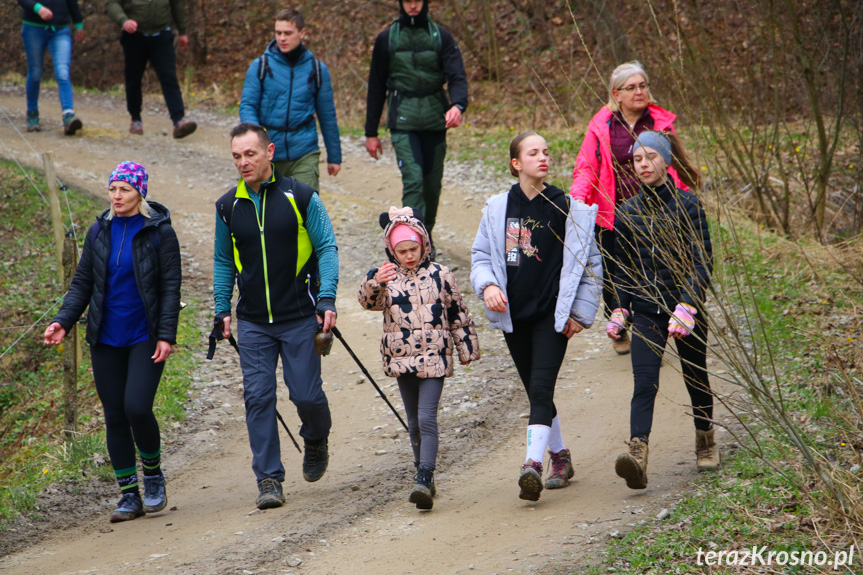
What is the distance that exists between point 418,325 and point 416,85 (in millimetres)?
4087

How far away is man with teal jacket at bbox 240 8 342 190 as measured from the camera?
809 cm

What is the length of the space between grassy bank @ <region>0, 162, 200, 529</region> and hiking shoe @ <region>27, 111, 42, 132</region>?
236cm

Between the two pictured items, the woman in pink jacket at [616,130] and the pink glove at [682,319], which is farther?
the woman in pink jacket at [616,130]

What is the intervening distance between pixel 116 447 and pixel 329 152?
3.75m

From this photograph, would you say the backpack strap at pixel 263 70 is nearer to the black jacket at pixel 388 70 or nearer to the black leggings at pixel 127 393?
the black jacket at pixel 388 70

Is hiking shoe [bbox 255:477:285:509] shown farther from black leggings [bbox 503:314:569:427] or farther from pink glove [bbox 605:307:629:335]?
pink glove [bbox 605:307:629:335]

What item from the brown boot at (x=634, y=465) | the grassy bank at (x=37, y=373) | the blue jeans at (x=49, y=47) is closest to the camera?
the brown boot at (x=634, y=465)

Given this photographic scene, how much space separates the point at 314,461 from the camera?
573 cm

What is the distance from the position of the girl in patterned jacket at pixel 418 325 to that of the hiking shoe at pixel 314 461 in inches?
26.6

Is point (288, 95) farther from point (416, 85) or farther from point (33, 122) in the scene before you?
point (33, 122)

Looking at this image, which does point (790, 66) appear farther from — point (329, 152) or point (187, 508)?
point (187, 508)

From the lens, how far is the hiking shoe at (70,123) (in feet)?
47.2

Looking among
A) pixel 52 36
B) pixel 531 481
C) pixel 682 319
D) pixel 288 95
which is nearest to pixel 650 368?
pixel 682 319

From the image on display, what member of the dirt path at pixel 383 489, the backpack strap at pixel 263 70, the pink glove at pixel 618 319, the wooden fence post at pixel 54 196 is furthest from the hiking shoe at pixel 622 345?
the wooden fence post at pixel 54 196
